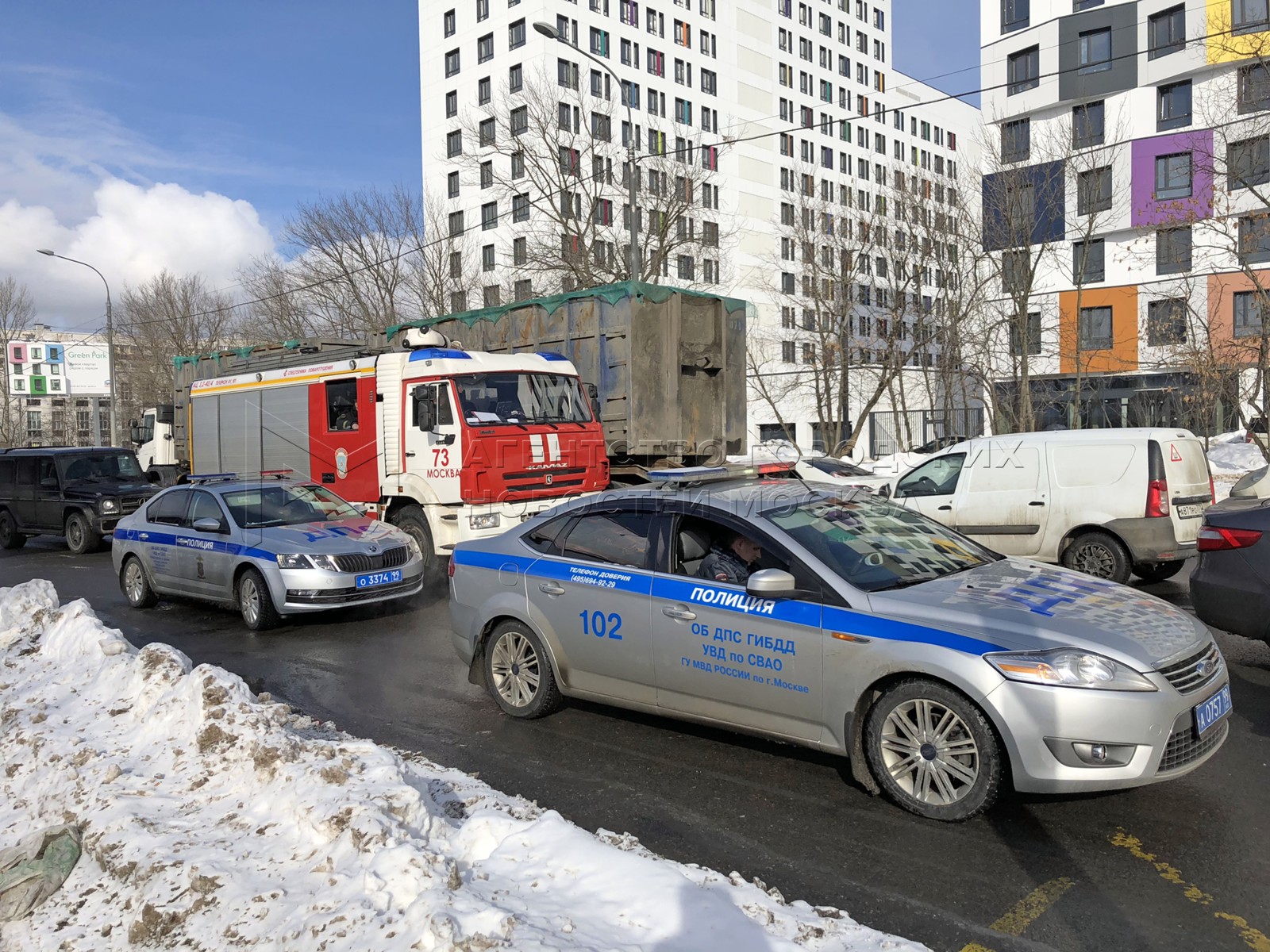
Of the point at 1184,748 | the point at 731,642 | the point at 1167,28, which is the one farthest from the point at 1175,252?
the point at 731,642

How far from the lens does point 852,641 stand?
14.5 ft

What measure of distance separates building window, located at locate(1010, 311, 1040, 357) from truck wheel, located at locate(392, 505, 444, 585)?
24611 mm

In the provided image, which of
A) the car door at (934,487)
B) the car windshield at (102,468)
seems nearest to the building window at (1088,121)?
the car door at (934,487)

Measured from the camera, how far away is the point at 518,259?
33.5m

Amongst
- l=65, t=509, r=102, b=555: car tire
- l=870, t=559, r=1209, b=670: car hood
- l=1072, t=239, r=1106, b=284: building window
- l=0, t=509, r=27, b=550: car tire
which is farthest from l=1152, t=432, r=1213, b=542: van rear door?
l=1072, t=239, r=1106, b=284: building window

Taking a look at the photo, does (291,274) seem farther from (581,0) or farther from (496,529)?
(496,529)

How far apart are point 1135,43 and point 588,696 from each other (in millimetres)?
44327

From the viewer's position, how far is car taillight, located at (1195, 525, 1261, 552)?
19.4 ft

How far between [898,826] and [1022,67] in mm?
46377

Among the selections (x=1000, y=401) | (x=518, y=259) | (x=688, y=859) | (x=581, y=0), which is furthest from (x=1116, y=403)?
(x=688, y=859)

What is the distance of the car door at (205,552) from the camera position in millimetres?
9586

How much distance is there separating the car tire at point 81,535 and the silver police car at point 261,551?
6766mm

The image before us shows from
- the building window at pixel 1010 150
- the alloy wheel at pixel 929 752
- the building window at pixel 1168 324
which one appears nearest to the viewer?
the alloy wheel at pixel 929 752

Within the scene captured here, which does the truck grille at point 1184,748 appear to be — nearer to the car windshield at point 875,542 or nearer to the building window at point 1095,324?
the car windshield at point 875,542
